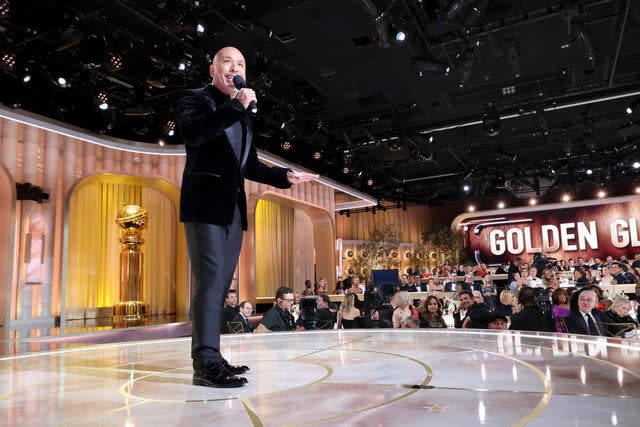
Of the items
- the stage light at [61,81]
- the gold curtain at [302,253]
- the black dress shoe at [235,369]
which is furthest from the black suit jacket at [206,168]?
the gold curtain at [302,253]

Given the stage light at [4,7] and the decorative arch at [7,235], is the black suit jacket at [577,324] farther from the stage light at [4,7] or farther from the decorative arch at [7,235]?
the decorative arch at [7,235]

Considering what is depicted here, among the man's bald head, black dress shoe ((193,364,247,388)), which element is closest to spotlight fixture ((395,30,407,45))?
the man's bald head

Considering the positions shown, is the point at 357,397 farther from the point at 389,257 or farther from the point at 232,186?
the point at 389,257

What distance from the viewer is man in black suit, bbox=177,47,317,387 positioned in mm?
1792

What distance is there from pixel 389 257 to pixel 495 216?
4595 mm

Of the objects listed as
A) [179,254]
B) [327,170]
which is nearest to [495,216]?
[327,170]

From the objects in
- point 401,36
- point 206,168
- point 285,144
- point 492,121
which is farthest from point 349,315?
point 492,121

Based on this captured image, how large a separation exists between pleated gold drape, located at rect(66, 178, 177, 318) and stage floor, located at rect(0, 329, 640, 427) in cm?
789

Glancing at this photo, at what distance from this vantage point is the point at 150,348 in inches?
112

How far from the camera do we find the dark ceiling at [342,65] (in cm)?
638

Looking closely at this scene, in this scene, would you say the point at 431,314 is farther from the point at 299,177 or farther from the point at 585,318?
the point at 299,177

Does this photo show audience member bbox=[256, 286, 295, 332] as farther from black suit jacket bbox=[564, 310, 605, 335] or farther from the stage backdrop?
the stage backdrop

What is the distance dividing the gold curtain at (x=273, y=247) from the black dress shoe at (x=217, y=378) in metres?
12.2

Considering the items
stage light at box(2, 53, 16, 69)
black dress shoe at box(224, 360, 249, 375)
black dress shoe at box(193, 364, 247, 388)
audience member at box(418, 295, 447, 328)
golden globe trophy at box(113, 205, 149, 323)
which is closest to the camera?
black dress shoe at box(193, 364, 247, 388)
